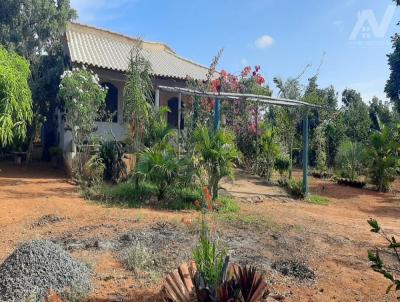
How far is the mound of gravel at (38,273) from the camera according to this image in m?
3.66

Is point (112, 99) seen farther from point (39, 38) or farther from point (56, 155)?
point (39, 38)

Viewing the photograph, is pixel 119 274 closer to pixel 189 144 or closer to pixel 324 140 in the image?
pixel 189 144

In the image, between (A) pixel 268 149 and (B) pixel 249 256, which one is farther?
(A) pixel 268 149

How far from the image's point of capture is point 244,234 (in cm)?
624

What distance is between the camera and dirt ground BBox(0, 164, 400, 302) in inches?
168

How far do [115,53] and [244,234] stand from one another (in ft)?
38.6

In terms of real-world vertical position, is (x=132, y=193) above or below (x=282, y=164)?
below

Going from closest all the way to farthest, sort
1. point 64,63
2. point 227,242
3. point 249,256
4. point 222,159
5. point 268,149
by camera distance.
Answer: point 249,256 → point 227,242 → point 222,159 → point 268,149 → point 64,63

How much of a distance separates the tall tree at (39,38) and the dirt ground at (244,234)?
4.45m

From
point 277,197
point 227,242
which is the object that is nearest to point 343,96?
point 277,197

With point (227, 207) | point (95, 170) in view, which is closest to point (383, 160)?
point (227, 207)

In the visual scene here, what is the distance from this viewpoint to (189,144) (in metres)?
9.97

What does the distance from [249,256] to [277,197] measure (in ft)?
18.7

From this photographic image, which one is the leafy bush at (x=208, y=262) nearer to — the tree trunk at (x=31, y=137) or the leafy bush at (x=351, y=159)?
the tree trunk at (x=31, y=137)
